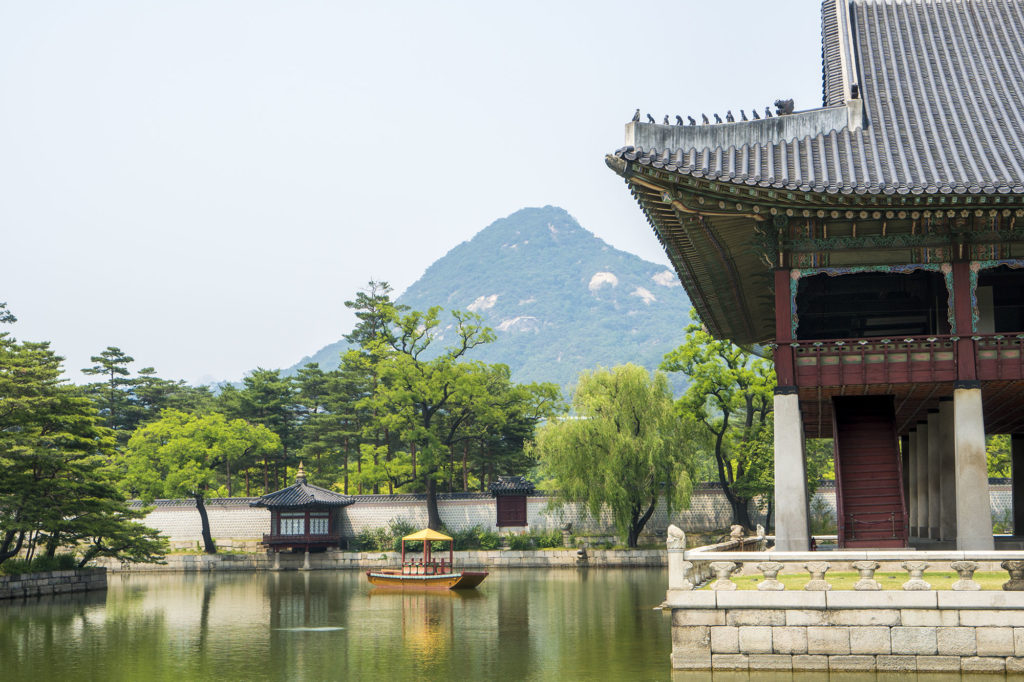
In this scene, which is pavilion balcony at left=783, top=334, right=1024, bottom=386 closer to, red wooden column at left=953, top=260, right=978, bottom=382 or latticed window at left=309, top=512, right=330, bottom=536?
red wooden column at left=953, top=260, right=978, bottom=382

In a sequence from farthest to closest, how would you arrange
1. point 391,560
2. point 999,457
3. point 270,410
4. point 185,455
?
point 270,410
point 185,455
point 391,560
point 999,457

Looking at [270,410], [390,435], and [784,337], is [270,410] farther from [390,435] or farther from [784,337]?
[784,337]

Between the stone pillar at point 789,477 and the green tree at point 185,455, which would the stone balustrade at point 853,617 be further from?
the green tree at point 185,455

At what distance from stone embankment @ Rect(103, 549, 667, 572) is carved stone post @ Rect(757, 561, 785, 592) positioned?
29846mm

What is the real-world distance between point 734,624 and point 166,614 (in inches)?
695

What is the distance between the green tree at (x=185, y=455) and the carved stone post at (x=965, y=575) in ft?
140

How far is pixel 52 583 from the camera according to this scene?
32281 millimetres

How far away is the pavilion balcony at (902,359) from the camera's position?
52.5 ft

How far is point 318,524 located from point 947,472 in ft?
118

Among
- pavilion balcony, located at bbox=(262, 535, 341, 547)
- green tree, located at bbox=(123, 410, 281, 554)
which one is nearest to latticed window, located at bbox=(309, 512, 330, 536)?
pavilion balcony, located at bbox=(262, 535, 341, 547)

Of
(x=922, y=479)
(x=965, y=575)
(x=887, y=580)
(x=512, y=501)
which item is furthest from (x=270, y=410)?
(x=965, y=575)

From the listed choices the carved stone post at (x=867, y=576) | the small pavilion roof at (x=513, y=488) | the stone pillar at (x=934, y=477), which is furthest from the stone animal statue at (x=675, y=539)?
the small pavilion roof at (x=513, y=488)

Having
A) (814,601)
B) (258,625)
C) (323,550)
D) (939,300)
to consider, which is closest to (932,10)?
(939,300)

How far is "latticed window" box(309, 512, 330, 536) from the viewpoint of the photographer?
164 feet
